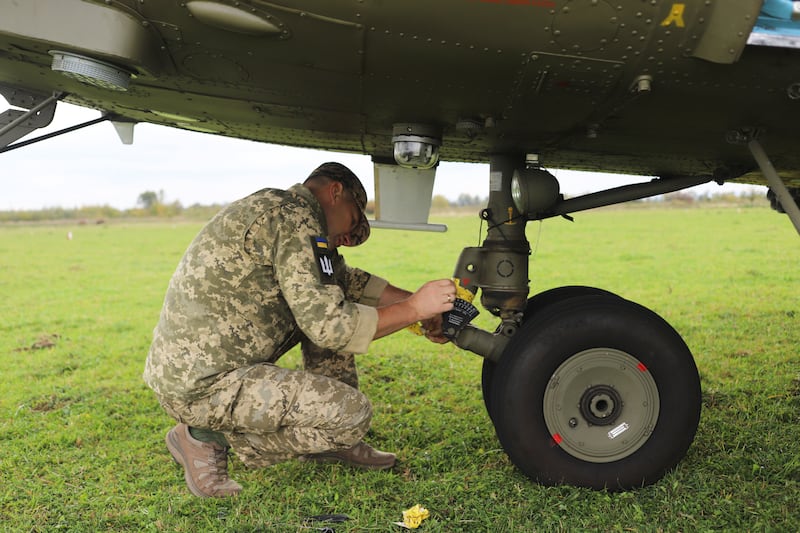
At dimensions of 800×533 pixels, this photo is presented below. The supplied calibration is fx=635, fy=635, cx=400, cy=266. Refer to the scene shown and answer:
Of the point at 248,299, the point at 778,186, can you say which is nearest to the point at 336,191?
the point at 248,299

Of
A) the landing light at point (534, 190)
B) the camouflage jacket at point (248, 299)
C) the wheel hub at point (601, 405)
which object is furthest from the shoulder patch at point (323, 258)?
the wheel hub at point (601, 405)

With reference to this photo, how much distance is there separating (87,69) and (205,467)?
5.95 ft

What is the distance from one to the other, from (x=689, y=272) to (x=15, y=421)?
10.3 meters

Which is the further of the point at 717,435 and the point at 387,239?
the point at 387,239

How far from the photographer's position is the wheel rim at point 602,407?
2859 mm

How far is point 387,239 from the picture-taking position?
61.8 feet

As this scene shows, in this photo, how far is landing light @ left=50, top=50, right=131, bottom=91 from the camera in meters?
2.16

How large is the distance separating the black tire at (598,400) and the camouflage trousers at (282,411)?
699 millimetres

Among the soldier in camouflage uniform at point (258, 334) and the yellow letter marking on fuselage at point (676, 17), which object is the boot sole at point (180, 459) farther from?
the yellow letter marking on fuselage at point (676, 17)

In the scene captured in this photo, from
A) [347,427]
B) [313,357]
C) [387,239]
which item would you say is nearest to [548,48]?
[347,427]

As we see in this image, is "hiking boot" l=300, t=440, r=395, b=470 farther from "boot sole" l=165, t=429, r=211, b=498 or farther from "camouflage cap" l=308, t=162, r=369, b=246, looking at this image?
"camouflage cap" l=308, t=162, r=369, b=246

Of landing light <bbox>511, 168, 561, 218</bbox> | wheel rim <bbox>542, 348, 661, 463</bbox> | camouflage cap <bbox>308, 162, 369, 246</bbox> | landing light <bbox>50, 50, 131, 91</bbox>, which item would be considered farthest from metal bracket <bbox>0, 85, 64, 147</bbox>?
wheel rim <bbox>542, 348, 661, 463</bbox>

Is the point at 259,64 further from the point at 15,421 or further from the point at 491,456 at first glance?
the point at 15,421

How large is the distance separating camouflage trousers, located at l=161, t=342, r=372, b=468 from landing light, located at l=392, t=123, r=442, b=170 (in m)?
1.12
